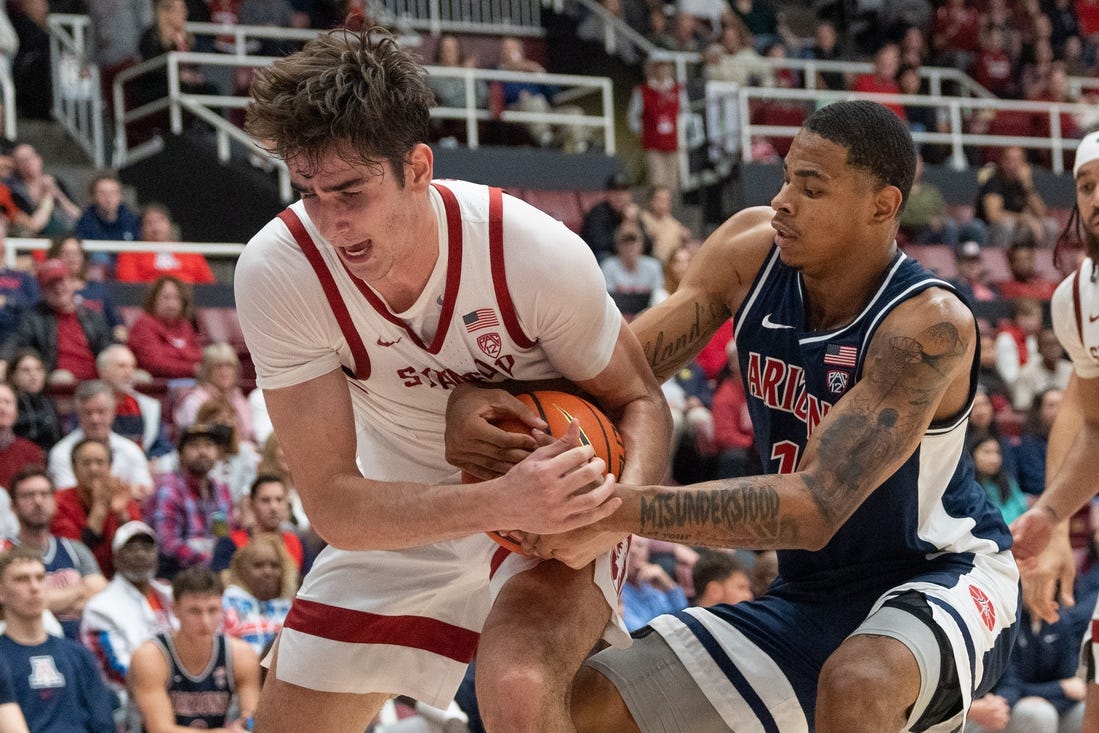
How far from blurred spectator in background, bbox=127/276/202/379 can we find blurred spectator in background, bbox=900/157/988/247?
7492 millimetres

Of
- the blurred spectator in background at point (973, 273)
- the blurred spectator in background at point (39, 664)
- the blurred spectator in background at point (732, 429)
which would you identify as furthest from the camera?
the blurred spectator in background at point (973, 273)

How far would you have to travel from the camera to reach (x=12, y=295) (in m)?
9.86

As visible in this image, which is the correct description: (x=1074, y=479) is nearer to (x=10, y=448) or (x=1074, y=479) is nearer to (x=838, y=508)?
(x=838, y=508)

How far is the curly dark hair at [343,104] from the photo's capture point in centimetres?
381

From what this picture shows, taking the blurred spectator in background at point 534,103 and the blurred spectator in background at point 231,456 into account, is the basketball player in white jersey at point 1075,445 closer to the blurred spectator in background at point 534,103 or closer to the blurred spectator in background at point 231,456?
the blurred spectator in background at point 231,456

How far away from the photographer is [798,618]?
4414 mm

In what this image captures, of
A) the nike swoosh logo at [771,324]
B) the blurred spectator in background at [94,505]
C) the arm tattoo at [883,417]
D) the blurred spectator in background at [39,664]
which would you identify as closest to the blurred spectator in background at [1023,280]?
the blurred spectator in background at [94,505]

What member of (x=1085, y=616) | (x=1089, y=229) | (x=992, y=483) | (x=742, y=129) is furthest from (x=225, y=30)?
(x=1089, y=229)

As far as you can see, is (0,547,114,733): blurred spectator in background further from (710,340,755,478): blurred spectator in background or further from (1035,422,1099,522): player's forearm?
(710,340,755,478): blurred spectator in background

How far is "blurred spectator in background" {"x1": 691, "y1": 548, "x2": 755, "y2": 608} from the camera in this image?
860 cm

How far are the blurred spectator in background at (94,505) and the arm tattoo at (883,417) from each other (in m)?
5.46

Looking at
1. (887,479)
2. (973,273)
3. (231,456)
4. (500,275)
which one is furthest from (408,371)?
(973,273)

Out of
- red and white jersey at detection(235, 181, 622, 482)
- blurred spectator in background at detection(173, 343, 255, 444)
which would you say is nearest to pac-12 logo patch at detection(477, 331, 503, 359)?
red and white jersey at detection(235, 181, 622, 482)

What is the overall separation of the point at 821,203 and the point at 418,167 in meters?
1.12
